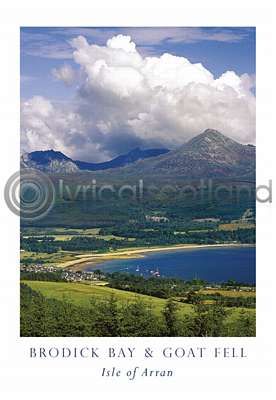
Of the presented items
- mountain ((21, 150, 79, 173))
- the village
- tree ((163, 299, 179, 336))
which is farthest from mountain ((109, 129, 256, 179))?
tree ((163, 299, 179, 336))

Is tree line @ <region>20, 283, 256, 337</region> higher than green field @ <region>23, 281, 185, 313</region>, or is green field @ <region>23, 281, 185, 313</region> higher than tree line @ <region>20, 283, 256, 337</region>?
green field @ <region>23, 281, 185, 313</region>

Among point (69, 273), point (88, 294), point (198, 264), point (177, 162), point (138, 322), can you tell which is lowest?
point (138, 322)

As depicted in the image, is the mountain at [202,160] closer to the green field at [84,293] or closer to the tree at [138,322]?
the green field at [84,293]

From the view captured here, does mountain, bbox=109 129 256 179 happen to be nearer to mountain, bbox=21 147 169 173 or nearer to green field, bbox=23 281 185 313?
mountain, bbox=21 147 169 173

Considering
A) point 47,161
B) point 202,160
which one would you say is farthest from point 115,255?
point 202,160

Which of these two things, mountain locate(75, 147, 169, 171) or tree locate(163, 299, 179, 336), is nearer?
tree locate(163, 299, 179, 336)

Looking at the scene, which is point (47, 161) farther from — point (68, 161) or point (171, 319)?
point (171, 319)

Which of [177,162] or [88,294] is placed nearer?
[88,294]
